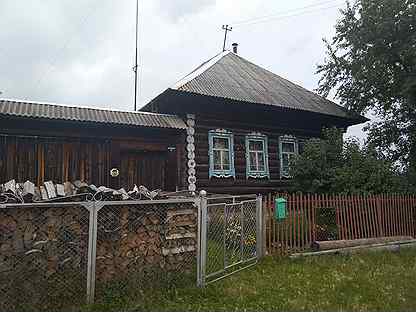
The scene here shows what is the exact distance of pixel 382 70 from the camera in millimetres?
15398

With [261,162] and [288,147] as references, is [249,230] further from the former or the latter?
[288,147]

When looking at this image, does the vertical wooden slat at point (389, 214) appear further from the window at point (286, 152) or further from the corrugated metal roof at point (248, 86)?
the corrugated metal roof at point (248, 86)

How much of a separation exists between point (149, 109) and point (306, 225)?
7.91m

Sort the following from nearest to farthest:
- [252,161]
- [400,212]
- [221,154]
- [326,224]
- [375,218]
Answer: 1. [326,224]
2. [375,218]
3. [400,212]
4. [221,154]
5. [252,161]

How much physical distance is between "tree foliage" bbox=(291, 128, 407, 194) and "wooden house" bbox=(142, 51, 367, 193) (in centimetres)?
134

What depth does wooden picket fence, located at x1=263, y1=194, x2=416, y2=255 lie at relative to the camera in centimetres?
751

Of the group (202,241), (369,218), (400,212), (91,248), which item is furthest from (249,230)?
(400,212)

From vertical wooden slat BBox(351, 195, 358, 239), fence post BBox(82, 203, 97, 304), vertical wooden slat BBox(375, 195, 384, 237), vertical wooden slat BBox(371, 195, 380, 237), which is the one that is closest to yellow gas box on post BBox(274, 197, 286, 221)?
vertical wooden slat BBox(351, 195, 358, 239)

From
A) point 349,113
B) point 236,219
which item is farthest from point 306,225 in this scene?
point 349,113

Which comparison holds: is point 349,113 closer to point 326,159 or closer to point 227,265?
point 326,159

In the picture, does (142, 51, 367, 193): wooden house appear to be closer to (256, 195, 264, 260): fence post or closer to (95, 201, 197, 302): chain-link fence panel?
(256, 195, 264, 260): fence post

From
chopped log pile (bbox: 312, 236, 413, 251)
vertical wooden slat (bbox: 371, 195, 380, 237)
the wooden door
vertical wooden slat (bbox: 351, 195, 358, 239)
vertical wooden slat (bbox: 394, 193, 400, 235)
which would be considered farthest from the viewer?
the wooden door

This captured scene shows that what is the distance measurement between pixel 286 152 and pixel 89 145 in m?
7.89

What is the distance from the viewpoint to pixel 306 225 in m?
7.92
